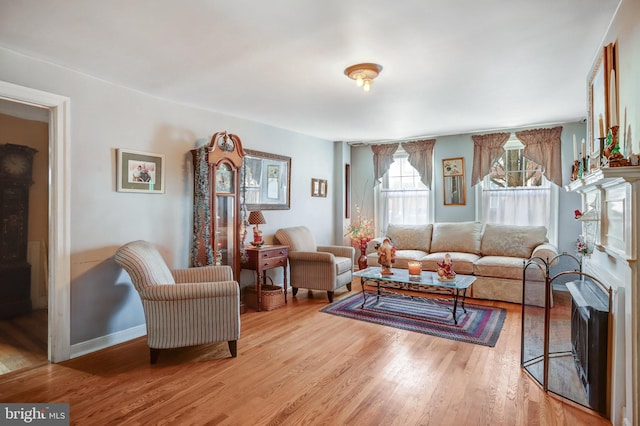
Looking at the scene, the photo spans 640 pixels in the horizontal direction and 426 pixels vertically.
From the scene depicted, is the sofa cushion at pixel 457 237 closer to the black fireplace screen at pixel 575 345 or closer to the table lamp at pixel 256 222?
the black fireplace screen at pixel 575 345

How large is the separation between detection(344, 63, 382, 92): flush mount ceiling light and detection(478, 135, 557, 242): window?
11.3 feet

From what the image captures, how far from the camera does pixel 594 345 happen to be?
212 cm

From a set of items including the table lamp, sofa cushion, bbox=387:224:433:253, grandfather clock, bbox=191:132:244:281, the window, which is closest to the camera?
grandfather clock, bbox=191:132:244:281

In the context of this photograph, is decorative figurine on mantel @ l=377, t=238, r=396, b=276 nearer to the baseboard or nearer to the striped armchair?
the striped armchair

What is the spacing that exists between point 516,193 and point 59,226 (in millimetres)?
5681

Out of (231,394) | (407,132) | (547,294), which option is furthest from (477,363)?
(407,132)

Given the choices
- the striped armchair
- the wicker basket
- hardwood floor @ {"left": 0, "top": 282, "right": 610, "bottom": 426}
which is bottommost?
hardwood floor @ {"left": 0, "top": 282, "right": 610, "bottom": 426}

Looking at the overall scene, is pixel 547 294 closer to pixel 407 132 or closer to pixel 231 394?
pixel 231 394

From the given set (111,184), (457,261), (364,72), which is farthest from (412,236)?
(111,184)

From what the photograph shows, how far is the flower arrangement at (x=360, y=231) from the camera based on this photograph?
20.0 feet

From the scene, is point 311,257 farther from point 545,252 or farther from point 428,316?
point 545,252

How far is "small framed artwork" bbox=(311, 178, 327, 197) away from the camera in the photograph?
19.2 feet

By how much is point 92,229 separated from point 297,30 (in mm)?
2404

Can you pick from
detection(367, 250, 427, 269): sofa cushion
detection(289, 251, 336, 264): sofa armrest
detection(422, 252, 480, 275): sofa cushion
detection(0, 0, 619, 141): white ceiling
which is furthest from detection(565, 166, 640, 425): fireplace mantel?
detection(367, 250, 427, 269): sofa cushion
